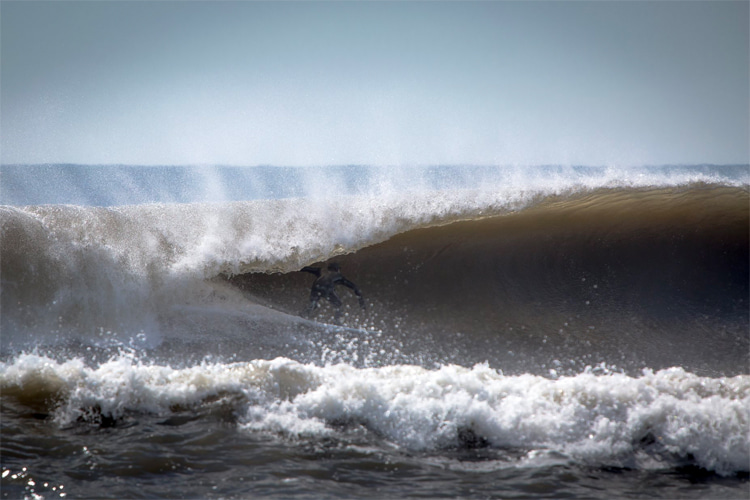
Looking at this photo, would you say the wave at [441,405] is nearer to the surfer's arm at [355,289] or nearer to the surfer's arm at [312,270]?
the surfer's arm at [355,289]

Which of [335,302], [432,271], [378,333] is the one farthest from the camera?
[432,271]

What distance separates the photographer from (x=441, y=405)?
3.10 m

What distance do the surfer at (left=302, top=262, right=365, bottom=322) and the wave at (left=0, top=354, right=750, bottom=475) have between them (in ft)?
3.53

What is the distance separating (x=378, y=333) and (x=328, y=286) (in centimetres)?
65

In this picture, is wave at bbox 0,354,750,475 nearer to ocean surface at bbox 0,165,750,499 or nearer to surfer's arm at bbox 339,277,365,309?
ocean surface at bbox 0,165,750,499

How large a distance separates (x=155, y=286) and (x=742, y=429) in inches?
156

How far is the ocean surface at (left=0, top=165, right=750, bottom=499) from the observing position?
8.86ft

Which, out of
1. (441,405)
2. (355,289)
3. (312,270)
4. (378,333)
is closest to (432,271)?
(355,289)

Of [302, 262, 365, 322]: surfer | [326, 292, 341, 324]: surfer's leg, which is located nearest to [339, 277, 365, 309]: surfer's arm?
[302, 262, 365, 322]: surfer

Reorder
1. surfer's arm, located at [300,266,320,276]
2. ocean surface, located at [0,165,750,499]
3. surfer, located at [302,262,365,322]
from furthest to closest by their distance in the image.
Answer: surfer's arm, located at [300,266,320,276]
surfer, located at [302,262,365,322]
ocean surface, located at [0,165,750,499]

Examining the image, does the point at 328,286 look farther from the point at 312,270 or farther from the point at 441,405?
the point at 441,405

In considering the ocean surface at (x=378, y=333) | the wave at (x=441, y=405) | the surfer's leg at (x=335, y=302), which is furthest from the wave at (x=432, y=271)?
the wave at (x=441, y=405)

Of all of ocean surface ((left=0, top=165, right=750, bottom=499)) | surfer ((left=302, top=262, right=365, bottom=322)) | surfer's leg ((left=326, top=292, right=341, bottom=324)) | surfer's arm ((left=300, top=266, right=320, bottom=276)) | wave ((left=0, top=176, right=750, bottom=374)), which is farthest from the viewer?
surfer's arm ((left=300, top=266, right=320, bottom=276))

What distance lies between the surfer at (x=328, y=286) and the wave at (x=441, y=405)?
3.53 feet
